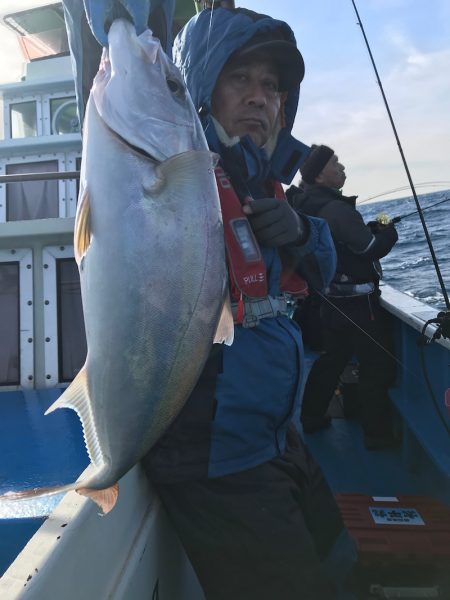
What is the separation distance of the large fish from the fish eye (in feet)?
0.09

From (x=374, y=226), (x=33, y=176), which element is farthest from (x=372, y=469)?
(x=33, y=176)

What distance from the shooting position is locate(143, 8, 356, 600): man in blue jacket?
1.68 meters

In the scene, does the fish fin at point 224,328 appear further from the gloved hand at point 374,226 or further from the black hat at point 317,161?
the gloved hand at point 374,226

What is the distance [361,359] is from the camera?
173 inches

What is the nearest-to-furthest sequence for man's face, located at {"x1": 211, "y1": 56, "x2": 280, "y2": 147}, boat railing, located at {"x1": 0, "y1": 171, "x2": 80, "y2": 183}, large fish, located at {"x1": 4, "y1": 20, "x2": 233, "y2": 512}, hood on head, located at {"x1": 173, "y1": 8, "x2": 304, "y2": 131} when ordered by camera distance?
1. large fish, located at {"x1": 4, "y1": 20, "x2": 233, "y2": 512}
2. hood on head, located at {"x1": 173, "y1": 8, "x2": 304, "y2": 131}
3. man's face, located at {"x1": 211, "y1": 56, "x2": 280, "y2": 147}
4. boat railing, located at {"x1": 0, "y1": 171, "x2": 80, "y2": 183}

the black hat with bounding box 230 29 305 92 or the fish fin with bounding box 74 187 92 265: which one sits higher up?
the black hat with bounding box 230 29 305 92

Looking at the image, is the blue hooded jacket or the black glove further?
the black glove

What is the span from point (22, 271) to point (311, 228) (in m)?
2.81

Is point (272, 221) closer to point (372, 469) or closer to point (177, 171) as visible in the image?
point (177, 171)

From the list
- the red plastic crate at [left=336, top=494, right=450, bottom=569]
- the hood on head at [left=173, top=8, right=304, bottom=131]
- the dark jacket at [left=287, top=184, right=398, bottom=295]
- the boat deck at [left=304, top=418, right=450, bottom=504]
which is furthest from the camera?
the dark jacket at [left=287, top=184, right=398, bottom=295]

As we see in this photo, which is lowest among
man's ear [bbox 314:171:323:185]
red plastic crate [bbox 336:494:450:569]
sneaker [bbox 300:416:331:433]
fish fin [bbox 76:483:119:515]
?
sneaker [bbox 300:416:331:433]

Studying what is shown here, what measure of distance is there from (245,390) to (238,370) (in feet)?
0.23

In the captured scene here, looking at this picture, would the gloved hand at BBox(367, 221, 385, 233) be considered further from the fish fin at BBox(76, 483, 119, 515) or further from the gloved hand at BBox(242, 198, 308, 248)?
the fish fin at BBox(76, 483, 119, 515)

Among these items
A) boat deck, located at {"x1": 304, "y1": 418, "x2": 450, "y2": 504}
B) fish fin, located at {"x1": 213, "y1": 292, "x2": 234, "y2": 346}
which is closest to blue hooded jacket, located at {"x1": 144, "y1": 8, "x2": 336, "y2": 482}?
fish fin, located at {"x1": 213, "y1": 292, "x2": 234, "y2": 346}
